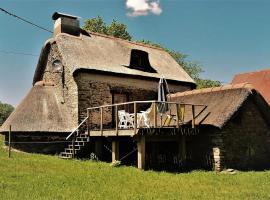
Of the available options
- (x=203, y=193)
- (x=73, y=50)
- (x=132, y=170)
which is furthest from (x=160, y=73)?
(x=203, y=193)

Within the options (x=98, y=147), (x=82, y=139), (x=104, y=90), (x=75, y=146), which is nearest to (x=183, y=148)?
(x=98, y=147)

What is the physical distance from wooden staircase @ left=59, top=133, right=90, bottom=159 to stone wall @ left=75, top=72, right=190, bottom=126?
103 cm

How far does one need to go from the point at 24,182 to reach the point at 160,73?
44.3 feet

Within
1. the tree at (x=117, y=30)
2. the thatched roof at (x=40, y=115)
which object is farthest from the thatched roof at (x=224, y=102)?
the tree at (x=117, y=30)

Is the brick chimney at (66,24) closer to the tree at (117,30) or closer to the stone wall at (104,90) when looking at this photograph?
the stone wall at (104,90)

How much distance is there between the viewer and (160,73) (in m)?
23.4

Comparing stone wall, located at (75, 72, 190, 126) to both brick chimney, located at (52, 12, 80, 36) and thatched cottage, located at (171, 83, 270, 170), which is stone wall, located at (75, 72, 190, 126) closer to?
thatched cottage, located at (171, 83, 270, 170)

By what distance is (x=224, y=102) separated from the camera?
1788 cm

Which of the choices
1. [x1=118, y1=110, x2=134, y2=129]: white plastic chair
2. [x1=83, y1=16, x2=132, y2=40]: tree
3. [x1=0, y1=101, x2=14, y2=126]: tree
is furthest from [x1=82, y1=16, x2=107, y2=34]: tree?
[x1=118, y1=110, x2=134, y2=129]: white plastic chair

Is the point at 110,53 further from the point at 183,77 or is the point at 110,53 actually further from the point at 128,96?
the point at 183,77

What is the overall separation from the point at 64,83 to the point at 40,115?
2400 millimetres

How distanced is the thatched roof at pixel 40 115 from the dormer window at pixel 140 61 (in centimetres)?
490

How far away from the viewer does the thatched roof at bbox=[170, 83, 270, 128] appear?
672 inches

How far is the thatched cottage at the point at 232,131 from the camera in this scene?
17047mm
